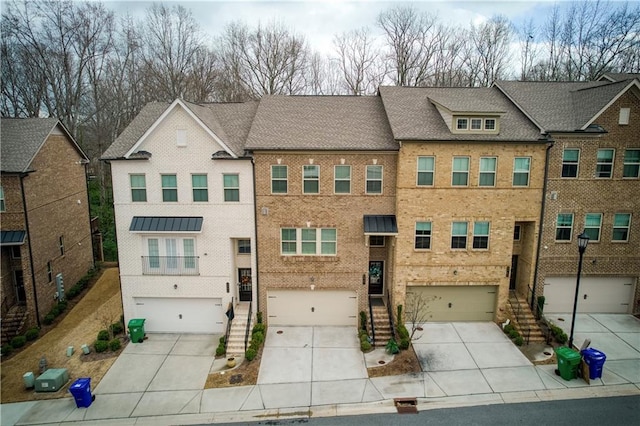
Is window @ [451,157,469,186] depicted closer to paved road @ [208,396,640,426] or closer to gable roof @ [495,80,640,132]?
gable roof @ [495,80,640,132]

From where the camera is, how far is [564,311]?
19.5 meters

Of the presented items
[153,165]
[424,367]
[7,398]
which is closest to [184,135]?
[153,165]

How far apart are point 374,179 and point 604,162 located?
1111 cm

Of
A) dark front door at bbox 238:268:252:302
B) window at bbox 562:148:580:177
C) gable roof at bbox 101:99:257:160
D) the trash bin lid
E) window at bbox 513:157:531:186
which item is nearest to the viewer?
gable roof at bbox 101:99:257:160

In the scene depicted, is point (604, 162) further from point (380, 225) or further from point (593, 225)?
point (380, 225)

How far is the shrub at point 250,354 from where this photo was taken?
52.8ft

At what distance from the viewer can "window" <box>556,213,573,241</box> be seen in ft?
60.4

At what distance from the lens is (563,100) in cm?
1994

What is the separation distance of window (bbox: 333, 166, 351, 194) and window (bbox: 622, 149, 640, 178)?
43.7 ft

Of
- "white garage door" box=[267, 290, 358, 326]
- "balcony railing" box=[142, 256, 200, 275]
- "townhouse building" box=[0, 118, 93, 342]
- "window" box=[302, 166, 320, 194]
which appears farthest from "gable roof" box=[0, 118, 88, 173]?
"white garage door" box=[267, 290, 358, 326]

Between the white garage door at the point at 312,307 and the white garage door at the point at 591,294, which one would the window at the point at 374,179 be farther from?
the white garage door at the point at 591,294

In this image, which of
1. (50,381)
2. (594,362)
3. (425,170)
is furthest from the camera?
(425,170)

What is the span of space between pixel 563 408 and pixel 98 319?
845 inches

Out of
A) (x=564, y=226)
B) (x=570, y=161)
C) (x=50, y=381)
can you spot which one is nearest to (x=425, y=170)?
(x=570, y=161)
